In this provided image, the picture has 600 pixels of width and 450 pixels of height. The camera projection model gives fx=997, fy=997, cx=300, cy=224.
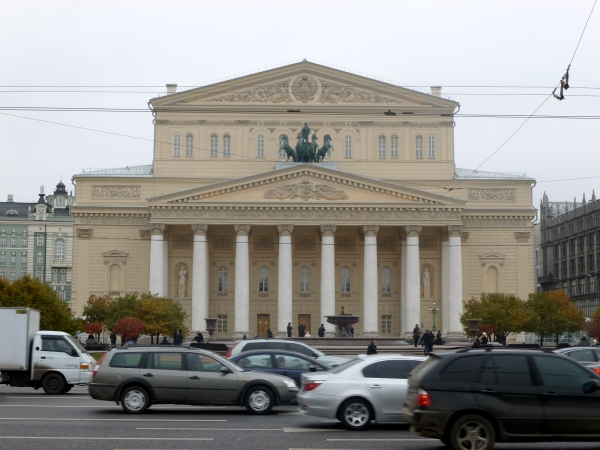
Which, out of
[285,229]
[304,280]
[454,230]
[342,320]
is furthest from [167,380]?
[304,280]

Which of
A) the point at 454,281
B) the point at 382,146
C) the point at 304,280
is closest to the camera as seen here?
the point at 454,281

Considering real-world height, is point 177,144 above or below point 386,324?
above

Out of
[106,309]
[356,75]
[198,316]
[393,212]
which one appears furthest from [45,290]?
[356,75]

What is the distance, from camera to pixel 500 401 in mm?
16547

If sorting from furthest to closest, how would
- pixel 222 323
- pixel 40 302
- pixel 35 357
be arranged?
pixel 222 323
pixel 40 302
pixel 35 357

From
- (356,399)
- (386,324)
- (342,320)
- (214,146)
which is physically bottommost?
(356,399)

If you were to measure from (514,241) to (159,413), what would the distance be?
56106 millimetres

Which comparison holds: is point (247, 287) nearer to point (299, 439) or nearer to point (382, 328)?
point (382, 328)

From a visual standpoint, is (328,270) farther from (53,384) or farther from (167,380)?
(167,380)

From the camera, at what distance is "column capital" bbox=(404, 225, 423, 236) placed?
71875 millimetres

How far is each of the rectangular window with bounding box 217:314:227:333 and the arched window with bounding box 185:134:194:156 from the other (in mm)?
13000

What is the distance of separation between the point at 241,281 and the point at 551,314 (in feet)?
71.8

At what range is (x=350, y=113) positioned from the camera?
78562 millimetres

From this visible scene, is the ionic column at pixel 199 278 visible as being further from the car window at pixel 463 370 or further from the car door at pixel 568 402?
the car door at pixel 568 402
